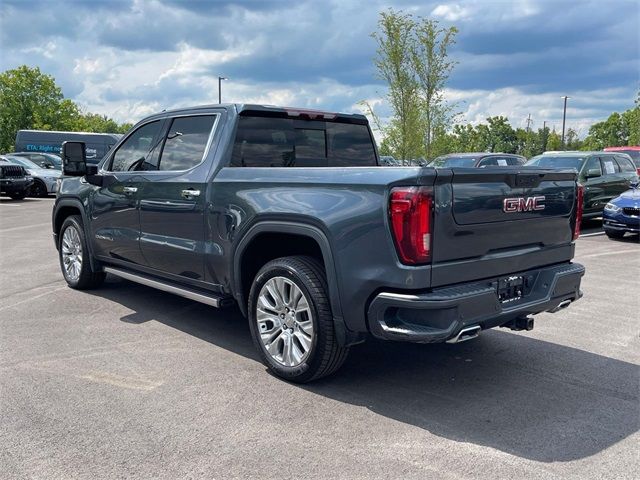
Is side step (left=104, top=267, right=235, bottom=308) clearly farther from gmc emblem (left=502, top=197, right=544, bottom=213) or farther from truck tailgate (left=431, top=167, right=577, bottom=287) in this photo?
gmc emblem (left=502, top=197, right=544, bottom=213)

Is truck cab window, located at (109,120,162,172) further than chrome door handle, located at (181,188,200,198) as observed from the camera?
Yes

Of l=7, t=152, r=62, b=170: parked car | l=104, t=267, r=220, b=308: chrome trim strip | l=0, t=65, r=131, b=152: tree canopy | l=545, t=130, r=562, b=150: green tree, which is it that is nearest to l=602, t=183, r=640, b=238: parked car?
l=104, t=267, r=220, b=308: chrome trim strip

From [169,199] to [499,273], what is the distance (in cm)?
277

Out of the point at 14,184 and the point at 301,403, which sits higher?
the point at 14,184

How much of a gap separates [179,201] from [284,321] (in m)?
1.50

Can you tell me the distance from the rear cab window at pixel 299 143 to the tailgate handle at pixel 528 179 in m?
1.93

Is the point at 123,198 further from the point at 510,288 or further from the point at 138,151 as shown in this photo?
the point at 510,288

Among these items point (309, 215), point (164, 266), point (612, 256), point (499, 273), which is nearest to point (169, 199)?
point (164, 266)

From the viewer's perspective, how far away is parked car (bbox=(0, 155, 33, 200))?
20.5 metres

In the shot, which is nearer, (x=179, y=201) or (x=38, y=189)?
(x=179, y=201)

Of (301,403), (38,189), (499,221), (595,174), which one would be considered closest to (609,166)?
(595,174)

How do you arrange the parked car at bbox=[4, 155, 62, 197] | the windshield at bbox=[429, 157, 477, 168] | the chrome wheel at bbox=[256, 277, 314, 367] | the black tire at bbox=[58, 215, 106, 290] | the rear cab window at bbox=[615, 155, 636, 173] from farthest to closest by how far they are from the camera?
the parked car at bbox=[4, 155, 62, 197] < the windshield at bbox=[429, 157, 477, 168] < the rear cab window at bbox=[615, 155, 636, 173] < the black tire at bbox=[58, 215, 106, 290] < the chrome wheel at bbox=[256, 277, 314, 367]

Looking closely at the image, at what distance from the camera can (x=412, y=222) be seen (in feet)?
11.3

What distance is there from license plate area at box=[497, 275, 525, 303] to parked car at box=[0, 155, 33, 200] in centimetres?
2026
